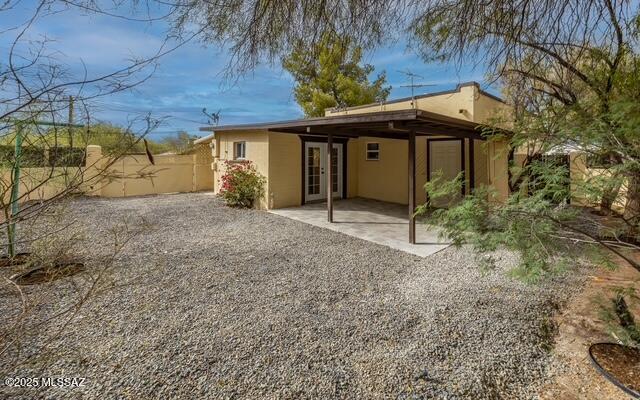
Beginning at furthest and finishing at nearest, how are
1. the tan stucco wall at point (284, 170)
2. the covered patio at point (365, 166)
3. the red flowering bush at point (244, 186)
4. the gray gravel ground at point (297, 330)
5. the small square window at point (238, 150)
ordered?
1. the small square window at point (238, 150)
2. the red flowering bush at point (244, 186)
3. the tan stucco wall at point (284, 170)
4. the covered patio at point (365, 166)
5. the gray gravel ground at point (297, 330)

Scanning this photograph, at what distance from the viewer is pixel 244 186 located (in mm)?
10672

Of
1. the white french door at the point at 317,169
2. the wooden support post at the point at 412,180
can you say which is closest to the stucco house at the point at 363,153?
the white french door at the point at 317,169

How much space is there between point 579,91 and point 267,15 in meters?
3.17

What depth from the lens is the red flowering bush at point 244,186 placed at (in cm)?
1067

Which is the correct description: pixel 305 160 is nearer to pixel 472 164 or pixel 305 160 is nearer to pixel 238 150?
pixel 238 150

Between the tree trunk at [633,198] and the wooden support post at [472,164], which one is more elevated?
the wooden support post at [472,164]

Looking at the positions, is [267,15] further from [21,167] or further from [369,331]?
[369,331]

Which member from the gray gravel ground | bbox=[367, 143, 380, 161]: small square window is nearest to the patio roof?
bbox=[367, 143, 380, 161]: small square window

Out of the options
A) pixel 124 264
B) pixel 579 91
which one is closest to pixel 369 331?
pixel 579 91

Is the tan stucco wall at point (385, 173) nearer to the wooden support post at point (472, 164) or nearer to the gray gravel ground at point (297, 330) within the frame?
the wooden support post at point (472, 164)

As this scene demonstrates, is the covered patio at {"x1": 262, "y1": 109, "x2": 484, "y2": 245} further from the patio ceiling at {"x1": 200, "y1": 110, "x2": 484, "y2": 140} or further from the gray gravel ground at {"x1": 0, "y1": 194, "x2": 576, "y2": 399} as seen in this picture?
the gray gravel ground at {"x1": 0, "y1": 194, "x2": 576, "y2": 399}

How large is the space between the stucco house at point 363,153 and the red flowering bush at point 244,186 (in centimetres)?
25

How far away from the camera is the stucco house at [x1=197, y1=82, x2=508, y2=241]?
31.4 ft

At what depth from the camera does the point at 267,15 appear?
9.28 feet
